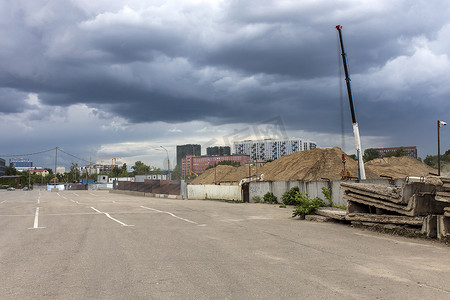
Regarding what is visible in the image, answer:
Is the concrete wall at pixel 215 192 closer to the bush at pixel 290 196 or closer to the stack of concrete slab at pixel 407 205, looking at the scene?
the bush at pixel 290 196

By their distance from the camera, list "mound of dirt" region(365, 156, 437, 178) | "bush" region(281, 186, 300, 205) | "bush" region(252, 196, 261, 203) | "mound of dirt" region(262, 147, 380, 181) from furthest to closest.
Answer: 1. "mound of dirt" region(365, 156, 437, 178)
2. "mound of dirt" region(262, 147, 380, 181)
3. "bush" region(252, 196, 261, 203)
4. "bush" region(281, 186, 300, 205)

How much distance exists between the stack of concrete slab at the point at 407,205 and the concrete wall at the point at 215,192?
840 inches

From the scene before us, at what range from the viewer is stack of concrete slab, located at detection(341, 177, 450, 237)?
1202cm

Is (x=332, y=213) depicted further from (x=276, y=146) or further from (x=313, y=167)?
(x=276, y=146)

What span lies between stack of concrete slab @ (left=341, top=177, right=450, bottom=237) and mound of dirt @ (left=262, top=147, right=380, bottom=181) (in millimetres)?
25582

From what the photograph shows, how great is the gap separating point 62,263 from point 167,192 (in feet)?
133

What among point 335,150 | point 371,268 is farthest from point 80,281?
point 335,150

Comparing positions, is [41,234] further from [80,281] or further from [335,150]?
[335,150]

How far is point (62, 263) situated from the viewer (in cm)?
810

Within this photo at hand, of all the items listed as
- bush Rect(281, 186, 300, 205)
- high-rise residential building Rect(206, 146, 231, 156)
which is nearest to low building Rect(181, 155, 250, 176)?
high-rise residential building Rect(206, 146, 231, 156)

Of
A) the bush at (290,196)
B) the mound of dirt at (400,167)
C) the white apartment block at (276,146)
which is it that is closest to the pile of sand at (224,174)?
the mound of dirt at (400,167)

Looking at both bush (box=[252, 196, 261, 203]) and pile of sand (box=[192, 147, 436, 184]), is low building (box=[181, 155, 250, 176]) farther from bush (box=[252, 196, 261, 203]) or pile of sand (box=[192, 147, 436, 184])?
bush (box=[252, 196, 261, 203])

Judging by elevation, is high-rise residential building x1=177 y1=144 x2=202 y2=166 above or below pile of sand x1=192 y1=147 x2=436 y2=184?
above

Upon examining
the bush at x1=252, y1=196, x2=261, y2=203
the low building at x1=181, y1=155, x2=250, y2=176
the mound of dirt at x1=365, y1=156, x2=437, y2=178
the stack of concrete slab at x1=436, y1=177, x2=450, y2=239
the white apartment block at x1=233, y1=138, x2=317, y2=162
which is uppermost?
the white apartment block at x1=233, y1=138, x2=317, y2=162
